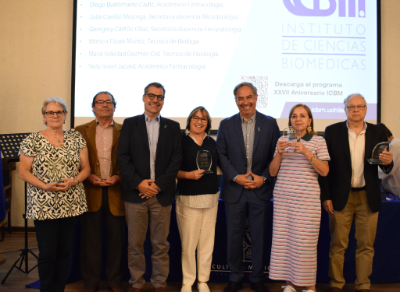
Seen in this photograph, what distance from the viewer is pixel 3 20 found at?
4.64 m

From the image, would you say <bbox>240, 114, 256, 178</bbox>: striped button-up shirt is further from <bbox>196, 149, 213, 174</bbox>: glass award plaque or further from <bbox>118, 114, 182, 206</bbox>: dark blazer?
<bbox>118, 114, 182, 206</bbox>: dark blazer

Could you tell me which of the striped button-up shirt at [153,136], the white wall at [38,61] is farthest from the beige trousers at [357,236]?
the white wall at [38,61]

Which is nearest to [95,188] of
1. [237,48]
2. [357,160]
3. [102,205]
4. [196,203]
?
[102,205]

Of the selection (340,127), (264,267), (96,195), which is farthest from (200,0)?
(264,267)

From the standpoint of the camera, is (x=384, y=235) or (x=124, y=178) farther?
(x=384, y=235)

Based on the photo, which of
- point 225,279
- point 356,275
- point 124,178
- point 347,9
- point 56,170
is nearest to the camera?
point 56,170

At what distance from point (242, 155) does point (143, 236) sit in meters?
1.08

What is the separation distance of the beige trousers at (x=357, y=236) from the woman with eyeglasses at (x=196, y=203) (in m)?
1.04

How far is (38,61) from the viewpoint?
466 cm

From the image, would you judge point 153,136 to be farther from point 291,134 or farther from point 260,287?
point 260,287

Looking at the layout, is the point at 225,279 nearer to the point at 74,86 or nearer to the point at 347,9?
the point at 74,86

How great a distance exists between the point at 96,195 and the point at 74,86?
2319 millimetres

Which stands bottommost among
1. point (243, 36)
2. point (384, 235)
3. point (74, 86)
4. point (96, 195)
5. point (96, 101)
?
point (384, 235)

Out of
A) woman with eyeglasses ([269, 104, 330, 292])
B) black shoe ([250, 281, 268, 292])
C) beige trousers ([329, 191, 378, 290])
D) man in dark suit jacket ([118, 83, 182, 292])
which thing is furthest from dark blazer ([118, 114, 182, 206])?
beige trousers ([329, 191, 378, 290])
